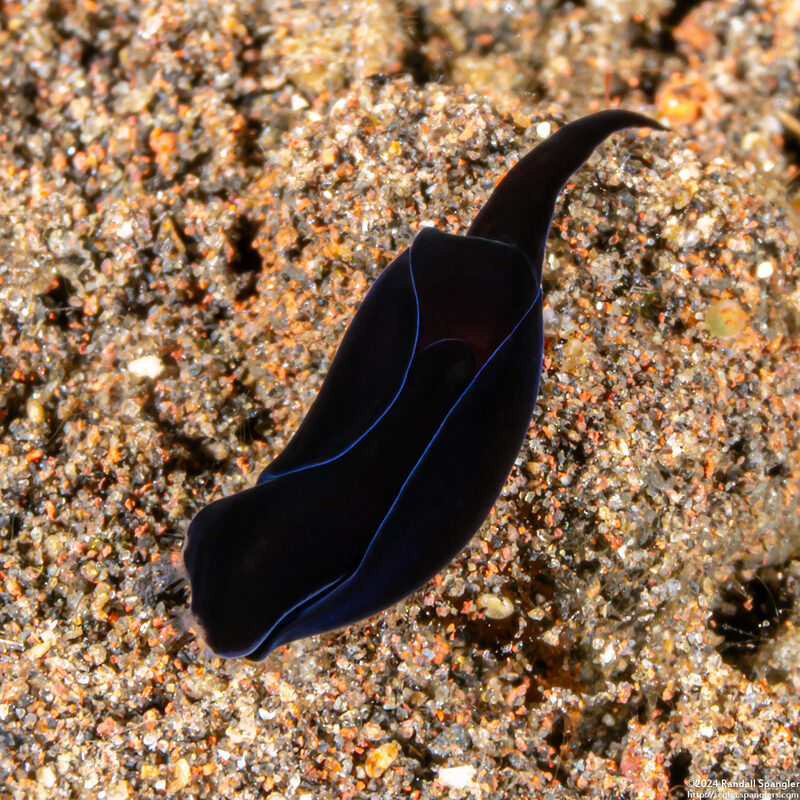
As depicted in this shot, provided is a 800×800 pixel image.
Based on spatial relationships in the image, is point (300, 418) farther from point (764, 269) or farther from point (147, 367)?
point (764, 269)

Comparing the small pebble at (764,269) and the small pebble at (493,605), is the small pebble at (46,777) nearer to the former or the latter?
the small pebble at (493,605)

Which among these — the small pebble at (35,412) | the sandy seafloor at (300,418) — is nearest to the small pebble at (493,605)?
the sandy seafloor at (300,418)

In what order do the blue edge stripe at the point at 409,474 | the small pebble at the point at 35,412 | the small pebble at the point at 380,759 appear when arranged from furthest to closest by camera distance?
the small pebble at the point at 35,412, the small pebble at the point at 380,759, the blue edge stripe at the point at 409,474

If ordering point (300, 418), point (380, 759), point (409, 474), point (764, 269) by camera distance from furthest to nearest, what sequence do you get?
point (764, 269) < point (300, 418) < point (380, 759) < point (409, 474)

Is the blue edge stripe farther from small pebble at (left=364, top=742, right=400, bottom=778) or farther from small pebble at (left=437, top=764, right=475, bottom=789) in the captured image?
small pebble at (left=437, top=764, right=475, bottom=789)

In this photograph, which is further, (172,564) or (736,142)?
(736,142)

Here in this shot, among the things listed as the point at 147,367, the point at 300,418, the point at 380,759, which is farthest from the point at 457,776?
the point at 147,367

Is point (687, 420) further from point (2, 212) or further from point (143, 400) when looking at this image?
point (2, 212)

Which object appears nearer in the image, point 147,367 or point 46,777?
point 46,777

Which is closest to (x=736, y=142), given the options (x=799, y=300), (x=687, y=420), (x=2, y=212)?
(x=799, y=300)
